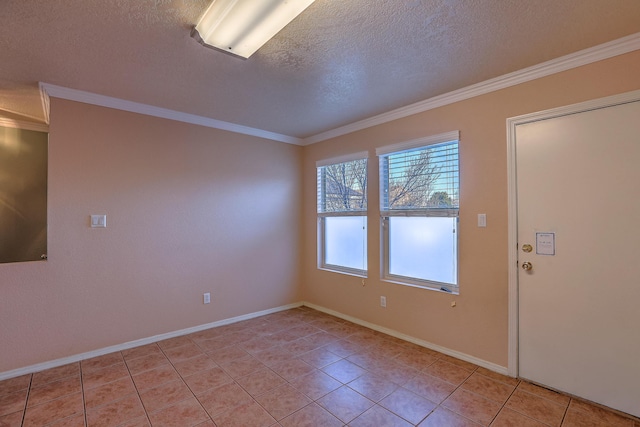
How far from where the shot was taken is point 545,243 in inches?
90.4

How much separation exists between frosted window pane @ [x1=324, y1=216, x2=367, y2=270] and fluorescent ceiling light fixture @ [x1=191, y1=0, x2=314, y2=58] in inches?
94.3

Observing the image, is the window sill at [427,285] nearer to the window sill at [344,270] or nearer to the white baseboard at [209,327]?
the window sill at [344,270]

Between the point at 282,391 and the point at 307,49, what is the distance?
248 centimetres

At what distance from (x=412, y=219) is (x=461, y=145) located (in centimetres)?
88

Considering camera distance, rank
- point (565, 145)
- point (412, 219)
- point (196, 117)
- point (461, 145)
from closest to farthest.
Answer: point (565, 145) → point (461, 145) → point (412, 219) → point (196, 117)

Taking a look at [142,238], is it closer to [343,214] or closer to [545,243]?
[343,214]

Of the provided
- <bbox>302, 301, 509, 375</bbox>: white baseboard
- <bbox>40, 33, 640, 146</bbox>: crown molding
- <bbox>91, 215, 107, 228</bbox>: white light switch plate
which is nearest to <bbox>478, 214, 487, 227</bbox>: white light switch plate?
<bbox>40, 33, 640, 146</bbox>: crown molding

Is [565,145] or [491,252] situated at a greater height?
[565,145]

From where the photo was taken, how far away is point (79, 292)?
2.79 metres

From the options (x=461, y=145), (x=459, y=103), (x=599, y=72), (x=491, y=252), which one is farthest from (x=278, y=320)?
(x=599, y=72)

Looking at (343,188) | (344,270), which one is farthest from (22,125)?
(344,270)

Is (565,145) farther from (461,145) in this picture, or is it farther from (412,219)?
(412,219)

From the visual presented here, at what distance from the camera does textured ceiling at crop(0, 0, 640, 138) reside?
5.53 feet

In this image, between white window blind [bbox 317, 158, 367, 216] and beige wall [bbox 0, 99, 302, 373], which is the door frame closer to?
white window blind [bbox 317, 158, 367, 216]
